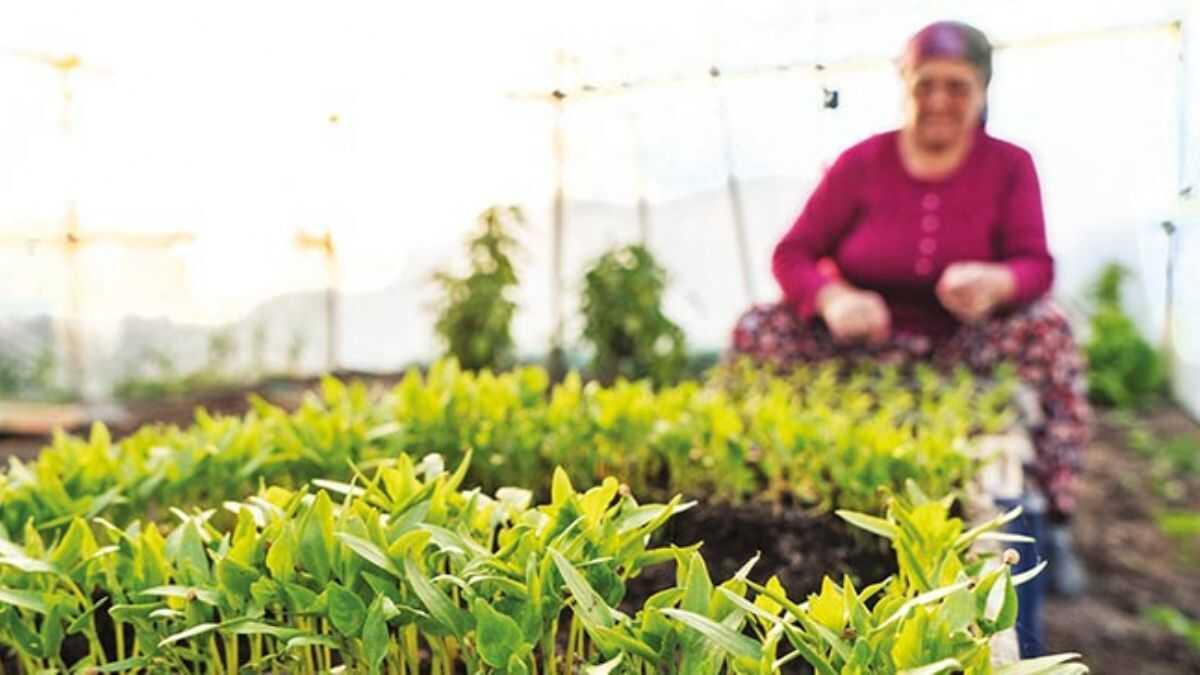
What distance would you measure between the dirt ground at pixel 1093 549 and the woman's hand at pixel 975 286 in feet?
2.73

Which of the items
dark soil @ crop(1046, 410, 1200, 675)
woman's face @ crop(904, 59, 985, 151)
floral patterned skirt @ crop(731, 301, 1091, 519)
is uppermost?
woman's face @ crop(904, 59, 985, 151)

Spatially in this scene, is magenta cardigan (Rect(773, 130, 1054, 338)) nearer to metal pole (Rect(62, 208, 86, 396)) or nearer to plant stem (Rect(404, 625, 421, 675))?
plant stem (Rect(404, 625, 421, 675))

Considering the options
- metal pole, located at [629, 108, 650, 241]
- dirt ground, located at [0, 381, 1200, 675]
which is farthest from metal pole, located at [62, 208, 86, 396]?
metal pole, located at [629, 108, 650, 241]

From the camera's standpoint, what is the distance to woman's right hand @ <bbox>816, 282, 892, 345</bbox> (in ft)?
10.7

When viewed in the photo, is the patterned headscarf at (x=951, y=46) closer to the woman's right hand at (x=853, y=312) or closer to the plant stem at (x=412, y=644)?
the woman's right hand at (x=853, y=312)

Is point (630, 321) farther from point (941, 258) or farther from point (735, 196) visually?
point (941, 258)

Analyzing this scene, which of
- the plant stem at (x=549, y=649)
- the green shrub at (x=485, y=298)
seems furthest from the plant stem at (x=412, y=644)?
the green shrub at (x=485, y=298)

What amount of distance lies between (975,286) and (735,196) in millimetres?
2660

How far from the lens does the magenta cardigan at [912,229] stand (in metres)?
3.22

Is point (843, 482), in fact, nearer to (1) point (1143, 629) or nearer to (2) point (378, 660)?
(2) point (378, 660)

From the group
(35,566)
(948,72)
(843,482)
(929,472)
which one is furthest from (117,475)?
(948,72)

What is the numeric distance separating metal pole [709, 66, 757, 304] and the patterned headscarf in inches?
86.4

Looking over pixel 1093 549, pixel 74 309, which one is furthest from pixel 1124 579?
pixel 74 309

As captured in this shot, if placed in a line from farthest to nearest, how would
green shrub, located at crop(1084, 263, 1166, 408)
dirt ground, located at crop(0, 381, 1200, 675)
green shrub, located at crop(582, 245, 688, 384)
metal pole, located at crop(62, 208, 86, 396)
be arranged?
green shrub, located at crop(1084, 263, 1166, 408), green shrub, located at crop(582, 245, 688, 384), metal pole, located at crop(62, 208, 86, 396), dirt ground, located at crop(0, 381, 1200, 675)
